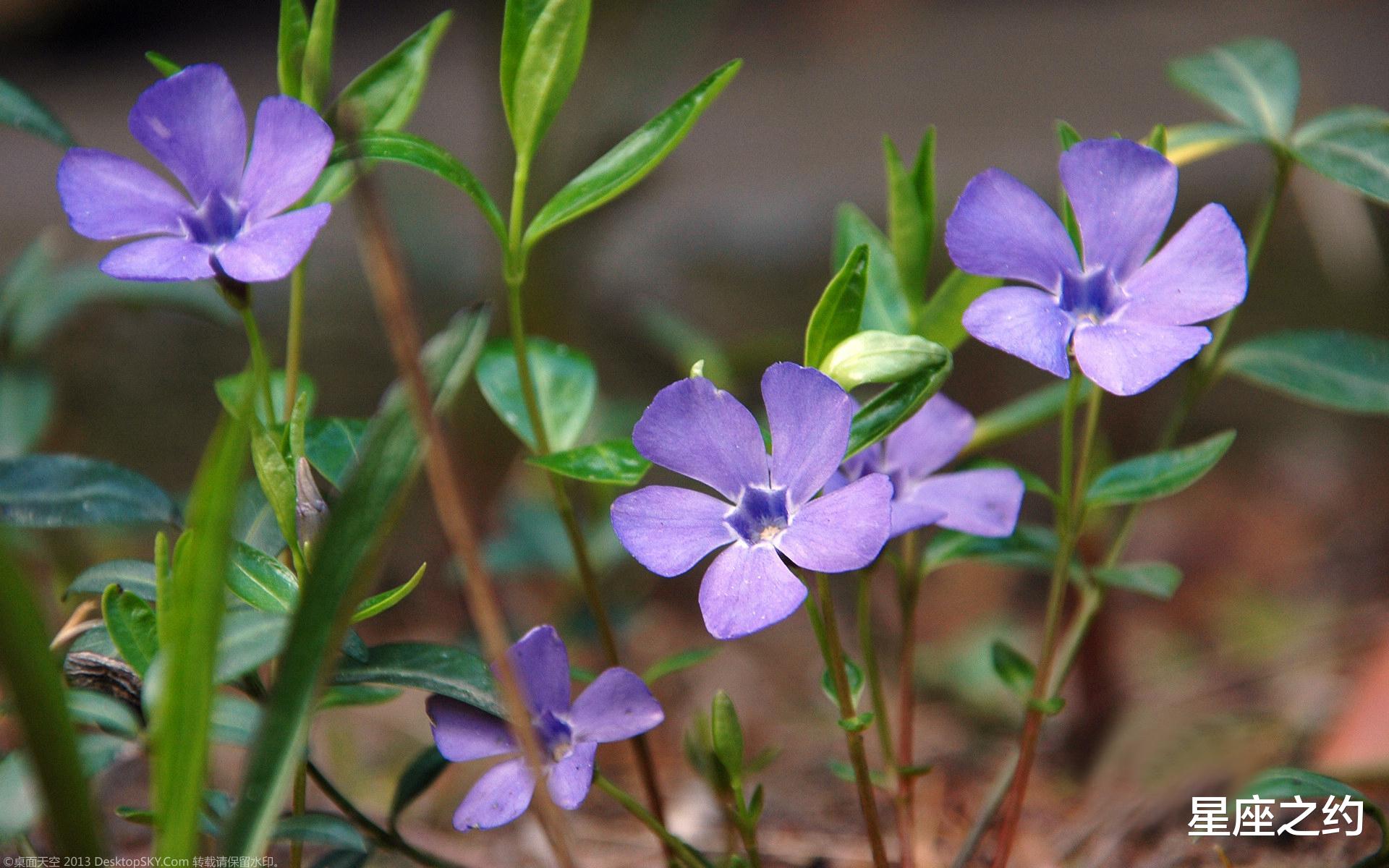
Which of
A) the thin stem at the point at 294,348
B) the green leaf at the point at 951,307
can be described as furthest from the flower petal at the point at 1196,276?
the thin stem at the point at 294,348

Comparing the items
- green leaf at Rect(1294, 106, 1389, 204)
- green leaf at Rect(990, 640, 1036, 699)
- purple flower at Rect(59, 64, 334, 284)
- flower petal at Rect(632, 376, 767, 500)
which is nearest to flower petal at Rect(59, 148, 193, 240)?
purple flower at Rect(59, 64, 334, 284)

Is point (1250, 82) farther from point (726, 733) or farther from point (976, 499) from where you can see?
point (726, 733)

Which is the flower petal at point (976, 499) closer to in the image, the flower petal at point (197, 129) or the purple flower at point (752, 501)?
the purple flower at point (752, 501)

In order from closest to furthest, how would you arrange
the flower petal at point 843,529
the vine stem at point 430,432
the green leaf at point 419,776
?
the vine stem at point 430,432 → the flower petal at point 843,529 → the green leaf at point 419,776

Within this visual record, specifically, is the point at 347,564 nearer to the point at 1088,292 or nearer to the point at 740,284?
the point at 1088,292

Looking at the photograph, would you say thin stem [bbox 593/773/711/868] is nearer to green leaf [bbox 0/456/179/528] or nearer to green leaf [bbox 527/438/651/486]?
green leaf [bbox 527/438/651/486]

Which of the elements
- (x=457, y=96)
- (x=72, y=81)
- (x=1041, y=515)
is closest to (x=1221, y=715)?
(x=1041, y=515)
